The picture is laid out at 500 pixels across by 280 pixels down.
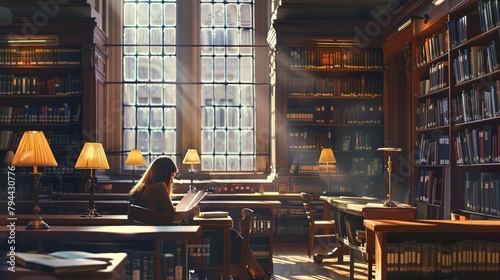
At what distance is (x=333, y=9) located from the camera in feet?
34.9

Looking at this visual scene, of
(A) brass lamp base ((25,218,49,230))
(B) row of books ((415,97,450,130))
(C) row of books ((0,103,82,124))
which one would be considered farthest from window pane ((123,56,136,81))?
(A) brass lamp base ((25,218,49,230))

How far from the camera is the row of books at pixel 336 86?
10438mm

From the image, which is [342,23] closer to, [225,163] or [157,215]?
[225,163]

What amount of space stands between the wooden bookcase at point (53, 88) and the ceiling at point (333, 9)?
2.77 meters

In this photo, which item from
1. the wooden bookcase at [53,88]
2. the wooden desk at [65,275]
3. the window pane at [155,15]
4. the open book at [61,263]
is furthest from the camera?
the window pane at [155,15]

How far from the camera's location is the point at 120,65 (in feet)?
37.7

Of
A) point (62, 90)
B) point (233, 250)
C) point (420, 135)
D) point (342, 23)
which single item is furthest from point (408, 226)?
point (62, 90)

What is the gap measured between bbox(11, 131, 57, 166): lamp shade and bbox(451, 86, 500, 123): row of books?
3.71 m

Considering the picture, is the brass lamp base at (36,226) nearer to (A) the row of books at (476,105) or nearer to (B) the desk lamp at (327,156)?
(A) the row of books at (476,105)

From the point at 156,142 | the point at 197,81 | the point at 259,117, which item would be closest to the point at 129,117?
the point at 156,142

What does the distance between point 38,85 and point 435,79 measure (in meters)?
5.47

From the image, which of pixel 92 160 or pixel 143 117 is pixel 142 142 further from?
pixel 92 160

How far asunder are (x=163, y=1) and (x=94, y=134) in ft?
9.18

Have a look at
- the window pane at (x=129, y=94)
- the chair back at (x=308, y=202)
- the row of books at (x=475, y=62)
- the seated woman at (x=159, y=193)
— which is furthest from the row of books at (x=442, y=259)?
the window pane at (x=129, y=94)
